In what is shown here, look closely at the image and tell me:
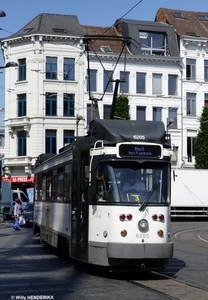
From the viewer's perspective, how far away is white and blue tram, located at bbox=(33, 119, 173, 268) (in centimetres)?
1248

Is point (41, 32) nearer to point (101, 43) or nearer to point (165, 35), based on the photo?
point (101, 43)

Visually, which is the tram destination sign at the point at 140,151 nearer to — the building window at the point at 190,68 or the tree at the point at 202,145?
the tree at the point at 202,145

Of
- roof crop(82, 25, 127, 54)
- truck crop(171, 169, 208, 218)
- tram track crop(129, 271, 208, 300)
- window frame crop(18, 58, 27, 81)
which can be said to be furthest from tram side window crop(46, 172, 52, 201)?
roof crop(82, 25, 127, 54)

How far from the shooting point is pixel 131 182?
1275 cm

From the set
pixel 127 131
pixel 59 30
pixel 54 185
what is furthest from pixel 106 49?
pixel 127 131

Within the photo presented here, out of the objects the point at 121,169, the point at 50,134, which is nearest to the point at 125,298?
the point at 121,169

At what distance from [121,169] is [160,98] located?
42.9 m

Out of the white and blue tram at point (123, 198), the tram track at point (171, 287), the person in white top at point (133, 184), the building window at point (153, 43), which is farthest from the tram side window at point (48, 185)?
the building window at point (153, 43)

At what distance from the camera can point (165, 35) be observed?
5550 centimetres

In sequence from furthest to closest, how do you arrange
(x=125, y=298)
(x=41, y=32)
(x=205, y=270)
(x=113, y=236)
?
(x=41, y=32) < (x=205, y=270) < (x=113, y=236) < (x=125, y=298)

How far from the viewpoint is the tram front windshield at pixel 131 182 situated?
499 inches

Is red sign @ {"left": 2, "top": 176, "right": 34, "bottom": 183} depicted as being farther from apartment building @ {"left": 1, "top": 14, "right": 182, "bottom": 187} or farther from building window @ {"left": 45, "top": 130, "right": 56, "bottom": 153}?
building window @ {"left": 45, "top": 130, "right": 56, "bottom": 153}

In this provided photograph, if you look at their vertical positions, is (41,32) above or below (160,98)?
above

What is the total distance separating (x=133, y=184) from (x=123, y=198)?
1.18 feet
